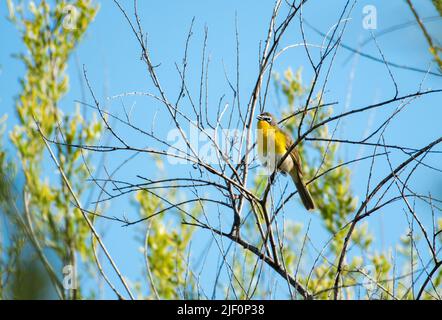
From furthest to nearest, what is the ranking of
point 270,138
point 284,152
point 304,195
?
point 284,152
point 304,195
point 270,138

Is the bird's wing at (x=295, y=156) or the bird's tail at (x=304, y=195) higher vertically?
the bird's wing at (x=295, y=156)

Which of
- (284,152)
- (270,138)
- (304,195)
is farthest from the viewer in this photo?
(284,152)

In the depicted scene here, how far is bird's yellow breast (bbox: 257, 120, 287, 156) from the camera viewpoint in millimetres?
6285

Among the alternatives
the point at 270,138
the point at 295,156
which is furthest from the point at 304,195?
the point at 270,138

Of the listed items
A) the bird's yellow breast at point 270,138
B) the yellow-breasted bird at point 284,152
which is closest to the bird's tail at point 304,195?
the yellow-breasted bird at point 284,152

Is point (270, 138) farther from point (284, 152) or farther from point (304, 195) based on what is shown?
point (304, 195)

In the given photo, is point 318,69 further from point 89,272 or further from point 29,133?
point 29,133

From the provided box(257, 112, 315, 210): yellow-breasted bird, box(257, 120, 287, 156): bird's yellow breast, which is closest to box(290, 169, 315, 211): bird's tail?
box(257, 112, 315, 210): yellow-breasted bird

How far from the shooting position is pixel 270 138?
6.36 metres

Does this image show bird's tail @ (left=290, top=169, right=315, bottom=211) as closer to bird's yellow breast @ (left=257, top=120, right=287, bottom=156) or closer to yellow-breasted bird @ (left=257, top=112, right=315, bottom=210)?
yellow-breasted bird @ (left=257, top=112, right=315, bottom=210)

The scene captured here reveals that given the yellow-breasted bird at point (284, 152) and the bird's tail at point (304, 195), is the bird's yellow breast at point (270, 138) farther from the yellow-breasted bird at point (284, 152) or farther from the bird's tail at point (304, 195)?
the bird's tail at point (304, 195)

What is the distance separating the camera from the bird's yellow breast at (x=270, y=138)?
6.29 m

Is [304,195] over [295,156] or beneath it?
beneath
